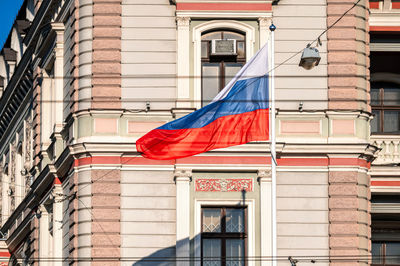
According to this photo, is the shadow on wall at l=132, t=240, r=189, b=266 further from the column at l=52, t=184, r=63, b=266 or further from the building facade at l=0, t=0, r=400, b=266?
the column at l=52, t=184, r=63, b=266

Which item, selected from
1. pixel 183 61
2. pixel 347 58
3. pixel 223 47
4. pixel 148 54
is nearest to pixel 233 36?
pixel 223 47

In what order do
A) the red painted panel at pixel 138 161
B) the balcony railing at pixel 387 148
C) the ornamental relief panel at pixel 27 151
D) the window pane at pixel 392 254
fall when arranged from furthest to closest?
the ornamental relief panel at pixel 27 151, the window pane at pixel 392 254, the balcony railing at pixel 387 148, the red painted panel at pixel 138 161

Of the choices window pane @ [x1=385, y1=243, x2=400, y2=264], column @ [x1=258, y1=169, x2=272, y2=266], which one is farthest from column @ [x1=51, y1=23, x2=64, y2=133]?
window pane @ [x1=385, y1=243, x2=400, y2=264]

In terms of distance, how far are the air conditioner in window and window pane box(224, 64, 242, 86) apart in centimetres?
59

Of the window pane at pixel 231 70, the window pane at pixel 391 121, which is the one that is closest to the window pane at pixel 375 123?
the window pane at pixel 391 121

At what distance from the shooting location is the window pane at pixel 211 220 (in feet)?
148

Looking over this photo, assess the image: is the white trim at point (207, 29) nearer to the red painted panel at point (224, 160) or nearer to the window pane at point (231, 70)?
the window pane at point (231, 70)

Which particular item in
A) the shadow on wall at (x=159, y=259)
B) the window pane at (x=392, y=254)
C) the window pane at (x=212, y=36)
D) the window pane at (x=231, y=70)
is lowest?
the shadow on wall at (x=159, y=259)

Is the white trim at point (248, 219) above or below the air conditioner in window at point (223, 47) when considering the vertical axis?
below

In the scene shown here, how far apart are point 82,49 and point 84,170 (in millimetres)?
3593

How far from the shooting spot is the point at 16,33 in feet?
214

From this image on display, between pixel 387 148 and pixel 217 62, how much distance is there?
5.72 metres

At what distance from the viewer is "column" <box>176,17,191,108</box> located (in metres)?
45.9

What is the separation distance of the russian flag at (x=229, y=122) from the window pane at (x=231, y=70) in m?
6.00
